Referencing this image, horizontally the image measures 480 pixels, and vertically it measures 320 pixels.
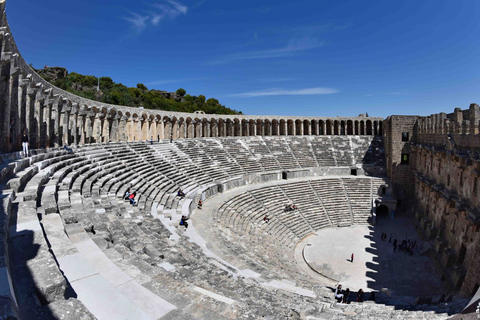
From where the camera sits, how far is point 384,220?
23.6m

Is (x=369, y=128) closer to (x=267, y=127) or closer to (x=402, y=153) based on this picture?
(x=402, y=153)

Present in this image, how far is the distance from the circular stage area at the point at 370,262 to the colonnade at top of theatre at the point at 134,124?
16046mm

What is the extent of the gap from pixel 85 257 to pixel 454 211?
1780cm

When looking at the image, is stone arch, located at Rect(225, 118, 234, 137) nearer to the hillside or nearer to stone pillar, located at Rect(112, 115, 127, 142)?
stone pillar, located at Rect(112, 115, 127, 142)

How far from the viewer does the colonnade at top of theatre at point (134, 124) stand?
1467cm

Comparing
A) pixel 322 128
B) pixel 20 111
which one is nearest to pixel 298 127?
pixel 322 128

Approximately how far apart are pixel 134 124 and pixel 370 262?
2200cm

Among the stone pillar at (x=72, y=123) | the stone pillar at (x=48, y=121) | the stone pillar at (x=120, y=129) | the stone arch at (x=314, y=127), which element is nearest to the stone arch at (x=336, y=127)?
the stone arch at (x=314, y=127)

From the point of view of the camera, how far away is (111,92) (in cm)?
4675

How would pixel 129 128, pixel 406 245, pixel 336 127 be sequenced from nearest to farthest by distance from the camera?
pixel 406 245 < pixel 129 128 < pixel 336 127

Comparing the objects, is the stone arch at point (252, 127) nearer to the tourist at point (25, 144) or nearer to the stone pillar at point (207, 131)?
the stone pillar at point (207, 131)

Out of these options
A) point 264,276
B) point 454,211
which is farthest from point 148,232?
point 454,211

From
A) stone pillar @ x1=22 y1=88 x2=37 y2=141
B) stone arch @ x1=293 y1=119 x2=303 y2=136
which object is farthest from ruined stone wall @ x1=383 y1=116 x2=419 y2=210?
stone pillar @ x1=22 y1=88 x2=37 y2=141

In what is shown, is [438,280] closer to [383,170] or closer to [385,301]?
[385,301]
